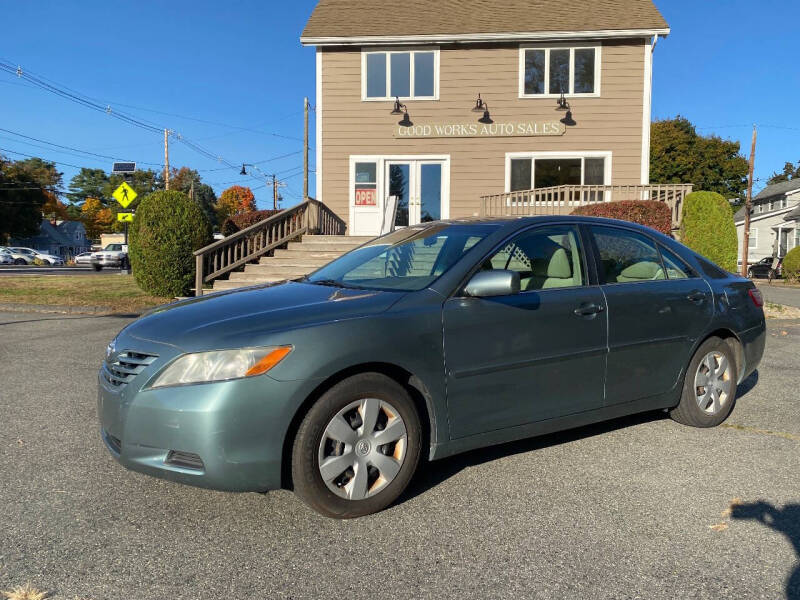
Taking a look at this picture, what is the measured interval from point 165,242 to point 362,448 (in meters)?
11.6

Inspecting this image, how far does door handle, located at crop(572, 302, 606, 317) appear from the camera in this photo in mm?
4012

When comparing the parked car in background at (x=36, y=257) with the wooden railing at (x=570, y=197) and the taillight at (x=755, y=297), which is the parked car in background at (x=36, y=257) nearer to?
the wooden railing at (x=570, y=197)

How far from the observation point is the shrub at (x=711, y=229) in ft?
43.5

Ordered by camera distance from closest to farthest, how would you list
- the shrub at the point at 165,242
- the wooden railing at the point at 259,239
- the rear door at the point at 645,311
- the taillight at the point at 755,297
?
the rear door at the point at 645,311
the taillight at the point at 755,297
the wooden railing at the point at 259,239
the shrub at the point at 165,242

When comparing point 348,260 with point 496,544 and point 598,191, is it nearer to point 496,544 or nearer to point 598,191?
point 496,544

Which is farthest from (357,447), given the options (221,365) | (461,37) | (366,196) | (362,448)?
(461,37)

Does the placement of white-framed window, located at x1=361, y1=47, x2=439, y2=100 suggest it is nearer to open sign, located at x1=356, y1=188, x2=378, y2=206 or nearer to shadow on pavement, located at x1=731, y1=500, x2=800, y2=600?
open sign, located at x1=356, y1=188, x2=378, y2=206

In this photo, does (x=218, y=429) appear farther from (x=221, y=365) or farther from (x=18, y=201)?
(x=18, y=201)

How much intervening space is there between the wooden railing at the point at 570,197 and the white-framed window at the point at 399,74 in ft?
11.8

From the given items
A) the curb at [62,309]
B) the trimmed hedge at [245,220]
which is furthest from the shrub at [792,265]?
the curb at [62,309]

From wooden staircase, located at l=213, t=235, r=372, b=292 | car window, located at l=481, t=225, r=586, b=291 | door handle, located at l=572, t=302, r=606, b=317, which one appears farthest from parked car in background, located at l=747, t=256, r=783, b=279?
door handle, located at l=572, t=302, r=606, b=317

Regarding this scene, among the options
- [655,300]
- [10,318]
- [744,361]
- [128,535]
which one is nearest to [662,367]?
[655,300]

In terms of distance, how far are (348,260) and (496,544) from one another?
7.73ft

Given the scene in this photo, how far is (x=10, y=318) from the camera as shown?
38.2ft
